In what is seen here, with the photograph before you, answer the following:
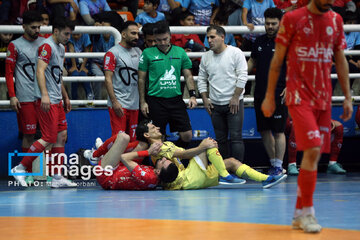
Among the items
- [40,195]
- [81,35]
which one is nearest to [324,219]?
[40,195]

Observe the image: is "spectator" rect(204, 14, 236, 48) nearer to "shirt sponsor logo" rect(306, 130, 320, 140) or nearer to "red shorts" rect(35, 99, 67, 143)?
"red shorts" rect(35, 99, 67, 143)

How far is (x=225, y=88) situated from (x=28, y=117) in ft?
9.55

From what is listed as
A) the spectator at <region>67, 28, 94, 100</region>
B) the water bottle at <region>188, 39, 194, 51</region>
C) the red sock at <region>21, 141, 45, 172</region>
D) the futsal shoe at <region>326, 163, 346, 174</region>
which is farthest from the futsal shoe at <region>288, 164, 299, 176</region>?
the red sock at <region>21, 141, 45, 172</region>

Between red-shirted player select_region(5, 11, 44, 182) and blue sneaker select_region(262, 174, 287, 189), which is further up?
red-shirted player select_region(5, 11, 44, 182)

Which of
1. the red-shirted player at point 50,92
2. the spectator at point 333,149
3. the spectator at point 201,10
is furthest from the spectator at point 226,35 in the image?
the red-shirted player at point 50,92

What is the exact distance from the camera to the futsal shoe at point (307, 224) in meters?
5.61

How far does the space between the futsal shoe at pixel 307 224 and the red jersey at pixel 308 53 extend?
3.08 ft

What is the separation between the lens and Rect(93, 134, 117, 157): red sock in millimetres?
10172

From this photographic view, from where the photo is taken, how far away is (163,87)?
10.3 m

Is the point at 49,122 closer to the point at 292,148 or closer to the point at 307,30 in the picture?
the point at 292,148

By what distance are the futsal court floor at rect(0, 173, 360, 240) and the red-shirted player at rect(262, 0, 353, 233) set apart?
497mm

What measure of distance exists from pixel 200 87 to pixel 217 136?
78 centimetres

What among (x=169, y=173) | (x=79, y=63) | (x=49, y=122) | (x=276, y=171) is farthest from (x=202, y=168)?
(x=79, y=63)

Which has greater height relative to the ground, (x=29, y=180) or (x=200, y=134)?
(x=200, y=134)
